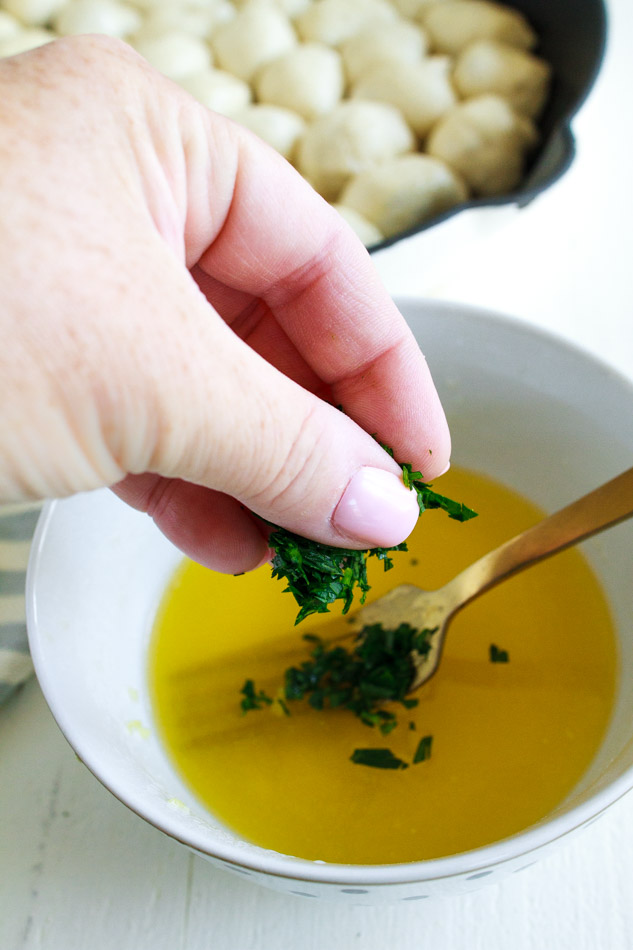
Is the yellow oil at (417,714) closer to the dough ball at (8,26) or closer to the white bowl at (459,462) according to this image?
the white bowl at (459,462)

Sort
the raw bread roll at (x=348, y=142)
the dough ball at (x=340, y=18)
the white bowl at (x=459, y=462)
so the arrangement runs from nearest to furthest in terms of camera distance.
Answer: the white bowl at (x=459, y=462) < the raw bread roll at (x=348, y=142) < the dough ball at (x=340, y=18)

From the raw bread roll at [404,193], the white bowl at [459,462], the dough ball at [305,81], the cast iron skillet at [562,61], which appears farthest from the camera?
the dough ball at [305,81]

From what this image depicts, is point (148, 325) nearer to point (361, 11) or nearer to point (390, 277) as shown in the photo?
point (390, 277)

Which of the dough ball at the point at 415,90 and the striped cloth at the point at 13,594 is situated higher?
the dough ball at the point at 415,90

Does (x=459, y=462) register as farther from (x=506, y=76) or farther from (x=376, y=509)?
(x=506, y=76)

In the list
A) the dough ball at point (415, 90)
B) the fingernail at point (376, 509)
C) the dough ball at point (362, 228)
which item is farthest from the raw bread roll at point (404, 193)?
the fingernail at point (376, 509)

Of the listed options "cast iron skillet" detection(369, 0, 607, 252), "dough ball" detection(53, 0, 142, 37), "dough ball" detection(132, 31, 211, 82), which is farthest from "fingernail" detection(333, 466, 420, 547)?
"dough ball" detection(53, 0, 142, 37)

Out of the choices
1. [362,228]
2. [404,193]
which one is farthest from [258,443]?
[404,193]
